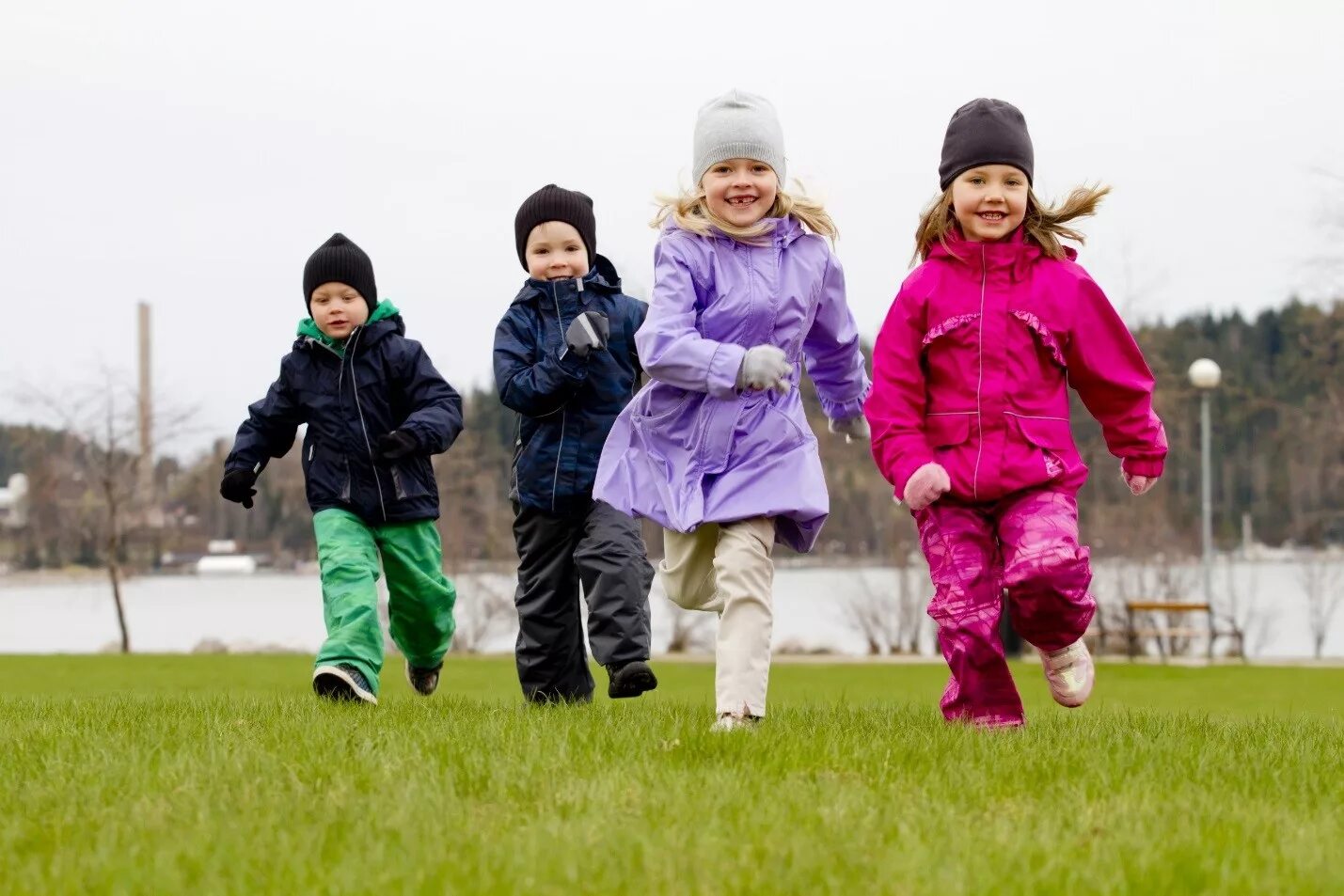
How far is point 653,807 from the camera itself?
12.0 feet

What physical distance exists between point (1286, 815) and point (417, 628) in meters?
4.69

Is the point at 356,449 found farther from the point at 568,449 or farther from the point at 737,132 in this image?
the point at 737,132

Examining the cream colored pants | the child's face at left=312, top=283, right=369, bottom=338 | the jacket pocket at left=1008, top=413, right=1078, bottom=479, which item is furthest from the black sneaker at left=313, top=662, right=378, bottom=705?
the jacket pocket at left=1008, top=413, right=1078, bottom=479

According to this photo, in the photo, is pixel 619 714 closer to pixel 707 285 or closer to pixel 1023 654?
pixel 707 285

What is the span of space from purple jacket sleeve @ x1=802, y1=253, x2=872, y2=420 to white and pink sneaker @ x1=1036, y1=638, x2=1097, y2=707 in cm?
124

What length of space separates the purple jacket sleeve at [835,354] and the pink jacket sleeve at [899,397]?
0.97ft

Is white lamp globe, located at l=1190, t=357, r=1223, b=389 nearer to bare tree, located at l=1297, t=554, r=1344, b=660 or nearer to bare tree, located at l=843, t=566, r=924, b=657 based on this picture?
bare tree, located at l=843, t=566, r=924, b=657

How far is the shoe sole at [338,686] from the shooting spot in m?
6.88

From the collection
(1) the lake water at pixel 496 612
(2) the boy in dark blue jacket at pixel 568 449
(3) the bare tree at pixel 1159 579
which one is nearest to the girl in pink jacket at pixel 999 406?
(2) the boy in dark blue jacket at pixel 568 449

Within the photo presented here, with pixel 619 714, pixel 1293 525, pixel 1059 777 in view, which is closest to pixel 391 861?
pixel 1059 777

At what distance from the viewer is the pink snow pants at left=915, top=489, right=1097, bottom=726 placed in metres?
5.42

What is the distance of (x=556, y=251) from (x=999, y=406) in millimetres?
2226

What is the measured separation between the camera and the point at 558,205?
684 cm

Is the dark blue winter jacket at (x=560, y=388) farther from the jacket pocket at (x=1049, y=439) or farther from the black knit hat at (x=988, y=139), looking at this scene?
the jacket pocket at (x=1049, y=439)
